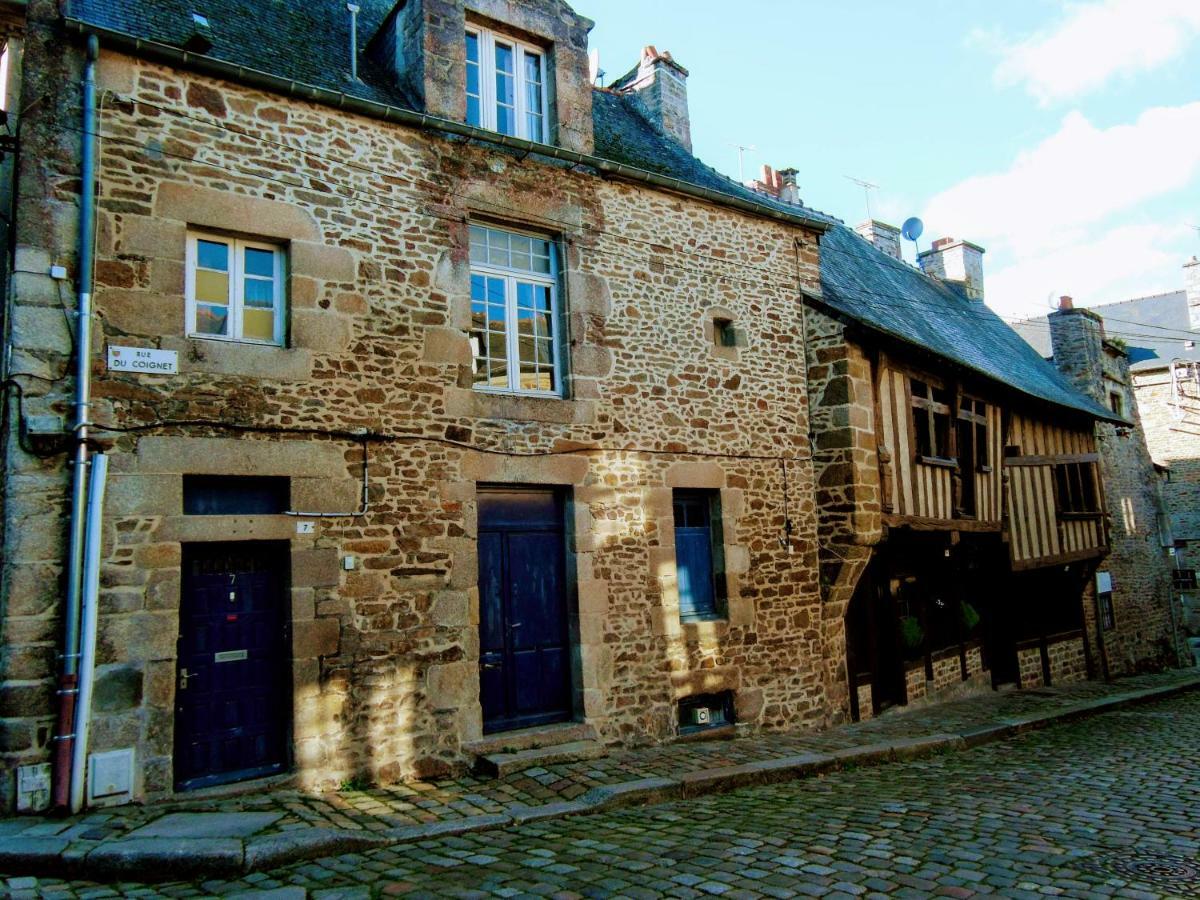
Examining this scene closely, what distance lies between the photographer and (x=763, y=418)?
8664mm

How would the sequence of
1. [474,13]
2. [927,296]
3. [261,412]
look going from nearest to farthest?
[261,412], [474,13], [927,296]

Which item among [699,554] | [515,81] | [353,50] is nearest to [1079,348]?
[699,554]

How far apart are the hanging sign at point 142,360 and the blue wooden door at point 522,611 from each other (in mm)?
2452

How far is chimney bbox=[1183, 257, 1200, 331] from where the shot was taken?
21.7 meters

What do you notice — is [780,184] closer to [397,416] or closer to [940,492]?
[940,492]

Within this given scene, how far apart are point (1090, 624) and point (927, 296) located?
6.39 meters

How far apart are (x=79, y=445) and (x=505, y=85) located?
4.70 meters

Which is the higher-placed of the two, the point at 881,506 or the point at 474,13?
the point at 474,13

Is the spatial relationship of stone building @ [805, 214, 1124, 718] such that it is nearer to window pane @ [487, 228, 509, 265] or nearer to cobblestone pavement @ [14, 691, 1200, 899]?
cobblestone pavement @ [14, 691, 1200, 899]

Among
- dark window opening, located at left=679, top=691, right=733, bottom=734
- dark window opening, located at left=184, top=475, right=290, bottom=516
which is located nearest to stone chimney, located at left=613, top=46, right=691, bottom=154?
dark window opening, located at left=679, top=691, right=733, bottom=734

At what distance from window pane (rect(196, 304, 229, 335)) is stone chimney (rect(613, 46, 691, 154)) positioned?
6.91m

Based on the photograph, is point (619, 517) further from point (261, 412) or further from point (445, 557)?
point (261, 412)

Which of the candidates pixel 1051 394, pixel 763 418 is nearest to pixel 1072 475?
pixel 1051 394

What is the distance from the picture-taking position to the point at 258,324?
6.11m
